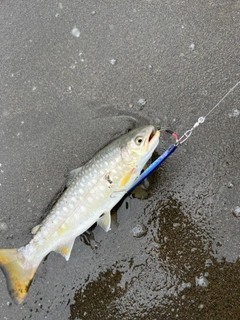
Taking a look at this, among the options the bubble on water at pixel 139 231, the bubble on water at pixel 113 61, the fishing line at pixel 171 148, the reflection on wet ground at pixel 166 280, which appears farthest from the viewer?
the bubble on water at pixel 113 61

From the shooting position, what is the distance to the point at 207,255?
310 centimetres

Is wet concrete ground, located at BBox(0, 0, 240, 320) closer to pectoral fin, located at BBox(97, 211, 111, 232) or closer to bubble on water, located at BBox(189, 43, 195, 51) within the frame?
bubble on water, located at BBox(189, 43, 195, 51)

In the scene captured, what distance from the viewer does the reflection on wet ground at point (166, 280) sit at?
3.05 meters

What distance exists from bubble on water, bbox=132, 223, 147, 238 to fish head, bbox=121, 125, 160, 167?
0.63 metres

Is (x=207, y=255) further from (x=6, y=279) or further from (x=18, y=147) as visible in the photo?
(x=18, y=147)

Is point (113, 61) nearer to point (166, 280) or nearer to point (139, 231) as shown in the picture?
point (139, 231)

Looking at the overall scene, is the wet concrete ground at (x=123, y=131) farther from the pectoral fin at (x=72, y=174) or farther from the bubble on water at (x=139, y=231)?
the pectoral fin at (x=72, y=174)

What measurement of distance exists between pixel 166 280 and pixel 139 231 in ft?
1.57

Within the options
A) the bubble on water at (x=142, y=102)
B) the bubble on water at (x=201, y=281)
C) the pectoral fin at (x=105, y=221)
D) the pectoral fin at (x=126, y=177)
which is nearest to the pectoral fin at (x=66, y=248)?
the pectoral fin at (x=105, y=221)

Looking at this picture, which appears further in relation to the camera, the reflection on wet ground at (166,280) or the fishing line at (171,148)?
the reflection on wet ground at (166,280)

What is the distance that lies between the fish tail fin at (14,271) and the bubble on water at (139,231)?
34.9 inches

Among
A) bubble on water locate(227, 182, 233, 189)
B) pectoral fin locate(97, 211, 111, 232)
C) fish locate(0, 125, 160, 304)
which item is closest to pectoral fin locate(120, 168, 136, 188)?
fish locate(0, 125, 160, 304)

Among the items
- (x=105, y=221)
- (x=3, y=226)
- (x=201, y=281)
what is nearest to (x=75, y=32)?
(x=105, y=221)

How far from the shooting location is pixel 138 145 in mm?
2818
